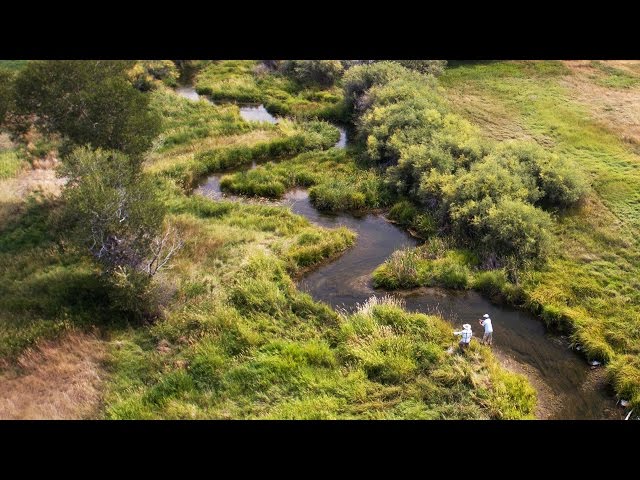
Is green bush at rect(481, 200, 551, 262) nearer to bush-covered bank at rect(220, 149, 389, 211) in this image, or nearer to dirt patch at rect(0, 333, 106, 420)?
bush-covered bank at rect(220, 149, 389, 211)

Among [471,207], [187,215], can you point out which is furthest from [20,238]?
[471,207]

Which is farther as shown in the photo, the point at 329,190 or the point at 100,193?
the point at 329,190

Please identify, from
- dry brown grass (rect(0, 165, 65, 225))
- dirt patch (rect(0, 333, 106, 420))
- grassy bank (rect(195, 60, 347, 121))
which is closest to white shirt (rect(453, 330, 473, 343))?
dirt patch (rect(0, 333, 106, 420))

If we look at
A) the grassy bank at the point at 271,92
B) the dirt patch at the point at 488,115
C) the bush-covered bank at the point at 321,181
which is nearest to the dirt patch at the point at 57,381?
the bush-covered bank at the point at 321,181

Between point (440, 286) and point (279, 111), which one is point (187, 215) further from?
point (279, 111)

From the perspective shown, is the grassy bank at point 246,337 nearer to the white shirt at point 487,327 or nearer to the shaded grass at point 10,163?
the white shirt at point 487,327

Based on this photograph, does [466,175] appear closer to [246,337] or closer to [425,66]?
[246,337]
